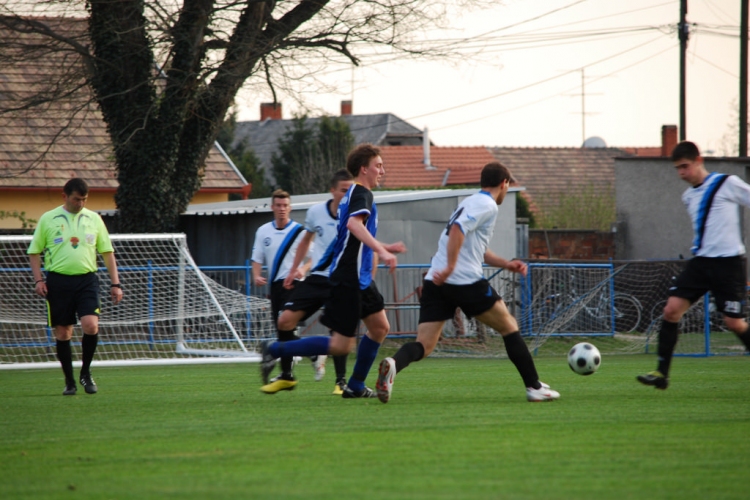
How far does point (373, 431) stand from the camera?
630cm

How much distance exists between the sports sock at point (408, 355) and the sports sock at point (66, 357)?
3644mm

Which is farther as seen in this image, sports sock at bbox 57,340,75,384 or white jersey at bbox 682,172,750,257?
sports sock at bbox 57,340,75,384

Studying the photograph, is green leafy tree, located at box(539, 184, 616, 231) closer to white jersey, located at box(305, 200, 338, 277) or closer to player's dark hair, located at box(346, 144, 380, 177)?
white jersey, located at box(305, 200, 338, 277)

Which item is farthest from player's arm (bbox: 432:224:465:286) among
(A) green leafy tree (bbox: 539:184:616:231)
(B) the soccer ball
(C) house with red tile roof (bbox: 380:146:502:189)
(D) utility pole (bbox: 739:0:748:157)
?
(C) house with red tile roof (bbox: 380:146:502:189)

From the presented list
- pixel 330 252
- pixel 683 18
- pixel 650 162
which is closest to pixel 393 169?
pixel 683 18

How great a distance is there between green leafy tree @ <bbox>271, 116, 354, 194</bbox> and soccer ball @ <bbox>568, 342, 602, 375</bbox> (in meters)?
39.4

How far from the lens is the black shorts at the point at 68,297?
9.39 meters

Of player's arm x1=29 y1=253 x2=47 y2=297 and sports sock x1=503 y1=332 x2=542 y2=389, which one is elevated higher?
player's arm x1=29 y1=253 x2=47 y2=297

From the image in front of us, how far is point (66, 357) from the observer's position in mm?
9703

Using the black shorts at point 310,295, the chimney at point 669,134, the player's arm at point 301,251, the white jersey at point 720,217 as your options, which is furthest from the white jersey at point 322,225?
the chimney at point 669,134

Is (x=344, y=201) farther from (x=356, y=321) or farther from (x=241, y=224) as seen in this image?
(x=241, y=224)

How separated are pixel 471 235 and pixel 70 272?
4.08 m

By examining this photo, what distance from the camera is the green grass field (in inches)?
182

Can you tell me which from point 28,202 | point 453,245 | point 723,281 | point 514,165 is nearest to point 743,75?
point 28,202
